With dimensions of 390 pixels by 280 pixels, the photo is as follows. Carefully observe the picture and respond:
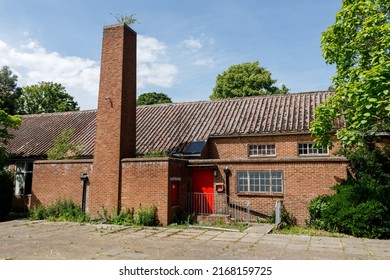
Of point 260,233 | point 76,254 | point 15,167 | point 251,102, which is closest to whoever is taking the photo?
point 76,254

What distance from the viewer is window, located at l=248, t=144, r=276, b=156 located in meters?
17.5

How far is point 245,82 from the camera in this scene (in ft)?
127

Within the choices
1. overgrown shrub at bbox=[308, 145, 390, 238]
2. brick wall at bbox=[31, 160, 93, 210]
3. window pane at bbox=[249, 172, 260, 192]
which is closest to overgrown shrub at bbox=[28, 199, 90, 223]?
brick wall at bbox=[31, 160, 93, 210]

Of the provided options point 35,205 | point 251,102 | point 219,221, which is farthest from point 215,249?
point 251,102

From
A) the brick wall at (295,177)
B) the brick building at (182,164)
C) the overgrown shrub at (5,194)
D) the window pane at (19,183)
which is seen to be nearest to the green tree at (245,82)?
the brick building at (182,164)

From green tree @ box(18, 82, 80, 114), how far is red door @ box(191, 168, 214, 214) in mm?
33110

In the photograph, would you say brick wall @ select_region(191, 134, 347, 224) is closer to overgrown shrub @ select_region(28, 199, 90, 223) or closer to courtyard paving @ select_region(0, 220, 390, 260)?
courtyard paving @ select_region(0, 220, 390, 260)

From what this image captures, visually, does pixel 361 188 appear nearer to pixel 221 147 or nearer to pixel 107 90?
pixel 221 147

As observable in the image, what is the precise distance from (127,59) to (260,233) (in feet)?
34.8

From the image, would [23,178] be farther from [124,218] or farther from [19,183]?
[124,218]

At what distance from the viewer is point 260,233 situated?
37.6 ft

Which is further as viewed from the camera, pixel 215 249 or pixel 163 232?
pixel 163 232

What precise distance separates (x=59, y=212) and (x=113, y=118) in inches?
224

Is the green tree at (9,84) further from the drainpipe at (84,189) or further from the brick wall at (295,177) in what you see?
the brick wall at (295,177)
